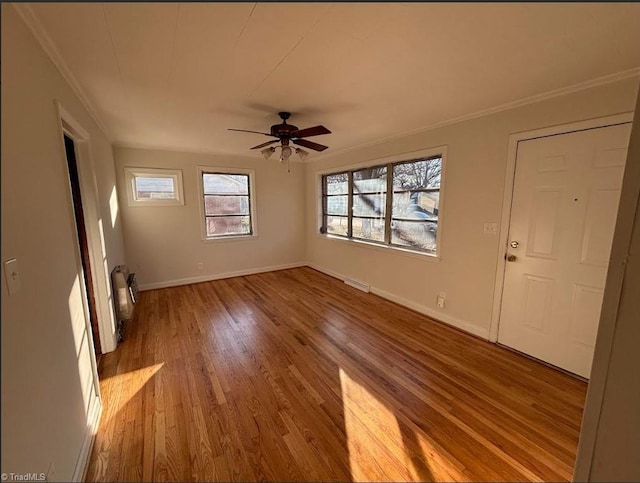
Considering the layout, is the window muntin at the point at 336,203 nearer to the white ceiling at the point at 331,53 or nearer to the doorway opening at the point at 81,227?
the white ceiling at the point at 331,53

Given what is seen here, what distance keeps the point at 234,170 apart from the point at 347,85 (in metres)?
3.38

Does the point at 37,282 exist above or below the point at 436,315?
above

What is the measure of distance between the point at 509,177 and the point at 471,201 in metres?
0.41

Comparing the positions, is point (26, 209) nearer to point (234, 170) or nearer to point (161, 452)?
point (161, 452)

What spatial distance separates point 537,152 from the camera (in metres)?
2.35

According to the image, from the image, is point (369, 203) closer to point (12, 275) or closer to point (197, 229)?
point (197, 229)

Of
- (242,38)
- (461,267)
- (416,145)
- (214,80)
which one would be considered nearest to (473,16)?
(242,38)

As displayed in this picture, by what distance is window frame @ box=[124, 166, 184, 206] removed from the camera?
160 inches

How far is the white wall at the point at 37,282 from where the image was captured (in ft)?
3.13

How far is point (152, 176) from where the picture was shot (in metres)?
4.24

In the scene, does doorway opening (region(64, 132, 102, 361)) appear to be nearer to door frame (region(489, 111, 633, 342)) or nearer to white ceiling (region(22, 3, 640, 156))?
white ceiling (region(22, 3, 640, 156))

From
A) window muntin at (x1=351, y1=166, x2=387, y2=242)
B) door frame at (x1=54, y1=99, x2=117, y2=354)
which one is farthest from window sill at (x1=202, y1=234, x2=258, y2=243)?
door frame at (x1=54, y1=99, x2=117, y2=354)

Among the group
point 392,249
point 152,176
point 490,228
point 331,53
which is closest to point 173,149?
point 152,176

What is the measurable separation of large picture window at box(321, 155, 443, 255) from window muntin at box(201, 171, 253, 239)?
5.60 feet
